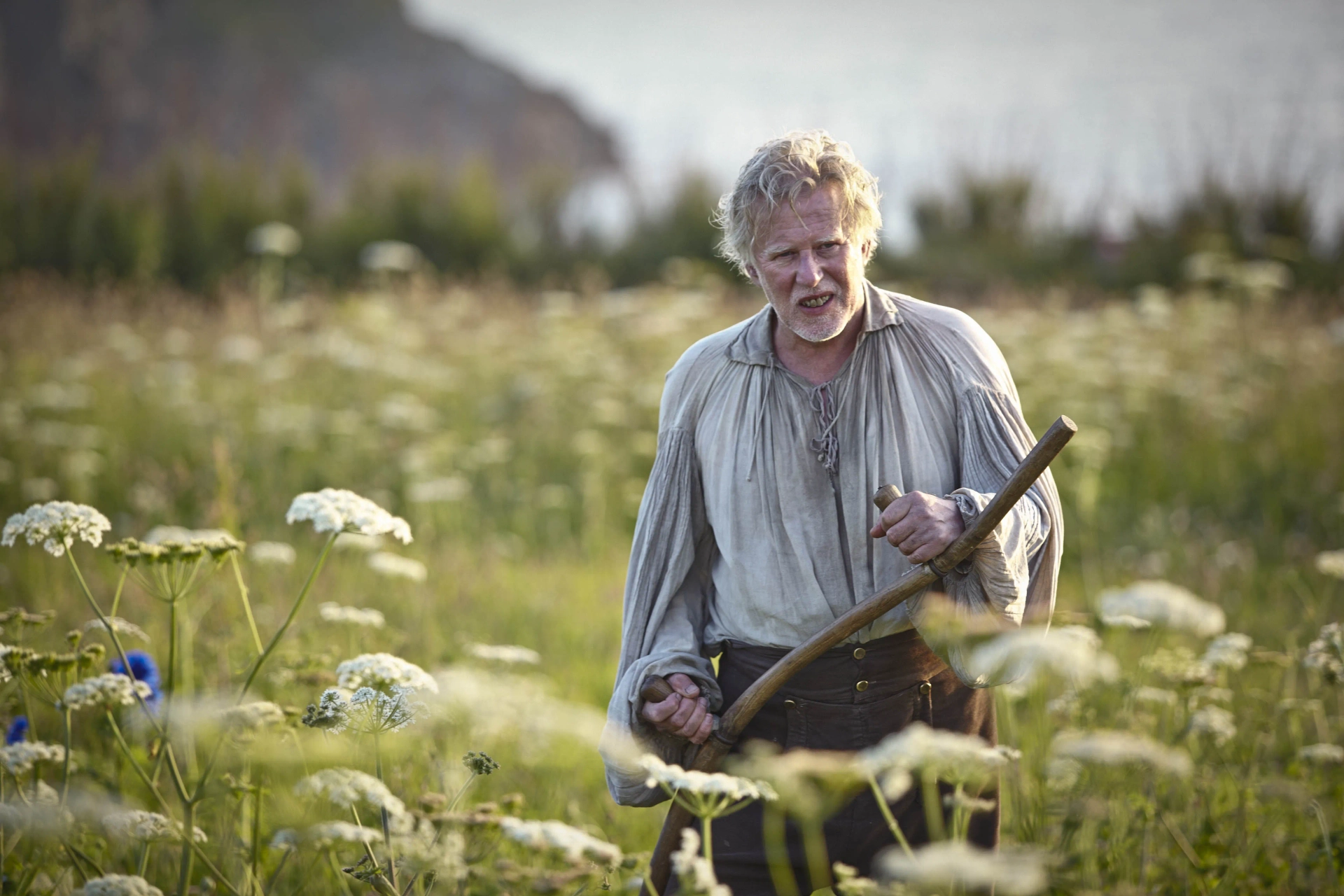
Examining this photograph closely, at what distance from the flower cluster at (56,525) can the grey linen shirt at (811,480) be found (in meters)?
1.20

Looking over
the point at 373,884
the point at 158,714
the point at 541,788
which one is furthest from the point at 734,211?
the point at 541,788

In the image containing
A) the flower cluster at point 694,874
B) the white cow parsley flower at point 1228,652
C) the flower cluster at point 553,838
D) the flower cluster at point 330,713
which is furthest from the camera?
the white cow parsley flower at point 1228,652

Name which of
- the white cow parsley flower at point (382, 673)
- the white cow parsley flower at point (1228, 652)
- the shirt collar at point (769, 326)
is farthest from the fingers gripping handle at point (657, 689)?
the white cow parsley flower at point (1228, 652)

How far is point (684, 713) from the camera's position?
241 cm

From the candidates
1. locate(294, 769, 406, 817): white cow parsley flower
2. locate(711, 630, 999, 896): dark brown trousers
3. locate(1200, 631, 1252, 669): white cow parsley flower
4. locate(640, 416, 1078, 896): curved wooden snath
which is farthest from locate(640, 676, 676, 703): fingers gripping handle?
locate(1200, 631, 1252, 669): white cow parsley flower

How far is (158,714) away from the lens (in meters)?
2.41

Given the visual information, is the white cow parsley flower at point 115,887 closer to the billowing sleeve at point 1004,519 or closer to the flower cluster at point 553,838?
the flower cluster at point 553,838

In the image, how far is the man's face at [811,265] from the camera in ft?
7.52

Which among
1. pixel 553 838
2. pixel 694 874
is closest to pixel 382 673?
pixel 553 838

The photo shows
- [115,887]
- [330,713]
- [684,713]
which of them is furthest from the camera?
[684,713]

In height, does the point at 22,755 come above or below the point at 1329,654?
below

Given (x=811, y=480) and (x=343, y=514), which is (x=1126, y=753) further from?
(x=343, y=514)

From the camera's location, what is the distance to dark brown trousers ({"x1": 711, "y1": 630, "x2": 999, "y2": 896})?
245 cm

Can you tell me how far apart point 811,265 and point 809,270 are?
1 centimetres
